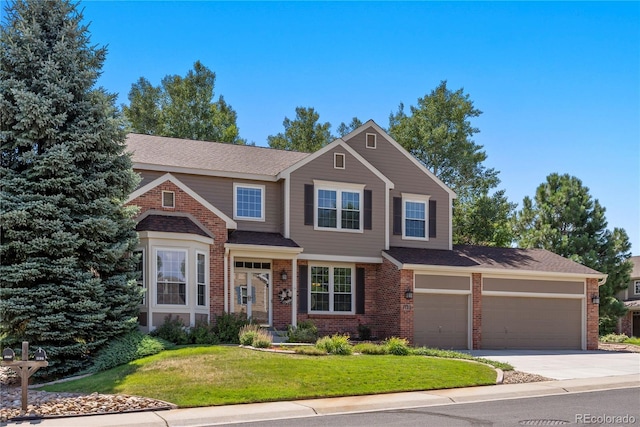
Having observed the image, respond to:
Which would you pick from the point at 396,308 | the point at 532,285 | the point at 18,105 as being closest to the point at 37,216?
the point at 18,105

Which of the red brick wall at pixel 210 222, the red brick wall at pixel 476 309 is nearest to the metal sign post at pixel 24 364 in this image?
the red brick wall at pixel 210 222

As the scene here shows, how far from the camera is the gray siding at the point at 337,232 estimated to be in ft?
81.8

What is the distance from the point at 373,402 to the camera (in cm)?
1331

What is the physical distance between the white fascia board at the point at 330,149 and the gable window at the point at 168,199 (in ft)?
16.3

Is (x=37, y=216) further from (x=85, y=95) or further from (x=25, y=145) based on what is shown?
(x=85, y=95)

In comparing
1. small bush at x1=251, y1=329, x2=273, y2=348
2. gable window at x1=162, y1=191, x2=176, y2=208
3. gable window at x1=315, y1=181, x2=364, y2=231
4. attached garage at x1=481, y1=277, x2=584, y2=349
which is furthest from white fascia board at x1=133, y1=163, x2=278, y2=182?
attached garage at x1=481, y1=277, x2=584, y2=349

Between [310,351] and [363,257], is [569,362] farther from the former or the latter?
[310,351]

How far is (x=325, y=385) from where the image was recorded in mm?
14328

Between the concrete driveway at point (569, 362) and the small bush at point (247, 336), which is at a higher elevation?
the small bush at point (247, 336)

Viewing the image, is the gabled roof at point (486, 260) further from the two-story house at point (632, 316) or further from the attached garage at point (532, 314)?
the two-story house at point (632, 316)

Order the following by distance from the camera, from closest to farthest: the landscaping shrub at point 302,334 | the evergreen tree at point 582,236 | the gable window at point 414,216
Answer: the landscaping shrub at point 302,334, the gable window at point 414,216, the evergreen tree at point 582,236

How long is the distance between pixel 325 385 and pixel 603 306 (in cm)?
2602

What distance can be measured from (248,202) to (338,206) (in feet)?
10.9

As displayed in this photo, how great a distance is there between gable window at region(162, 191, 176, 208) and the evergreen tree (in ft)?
77.2
